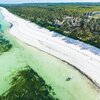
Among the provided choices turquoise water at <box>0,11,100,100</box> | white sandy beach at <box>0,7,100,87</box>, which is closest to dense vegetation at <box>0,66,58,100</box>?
turquoise water at <box>0,11,100,100</box>

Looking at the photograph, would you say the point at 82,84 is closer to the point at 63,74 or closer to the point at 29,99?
the point at 63,74

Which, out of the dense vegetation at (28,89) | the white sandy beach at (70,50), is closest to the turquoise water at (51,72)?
the dense vegetation at (28,89)

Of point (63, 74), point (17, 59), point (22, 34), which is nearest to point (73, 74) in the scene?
point (63, 74)

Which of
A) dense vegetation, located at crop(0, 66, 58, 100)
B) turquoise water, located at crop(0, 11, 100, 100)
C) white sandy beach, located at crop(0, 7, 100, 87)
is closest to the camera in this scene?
dense vegetation, located at crop(0, 66, 58, 100)

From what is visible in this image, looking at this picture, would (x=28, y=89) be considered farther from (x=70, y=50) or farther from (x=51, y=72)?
(x=70, y=50)

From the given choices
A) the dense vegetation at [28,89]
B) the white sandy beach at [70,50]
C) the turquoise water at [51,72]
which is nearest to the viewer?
the dense vegetation at [28,89]

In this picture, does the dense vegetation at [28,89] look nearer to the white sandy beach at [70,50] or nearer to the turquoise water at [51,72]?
the turquoise water at [51,72]

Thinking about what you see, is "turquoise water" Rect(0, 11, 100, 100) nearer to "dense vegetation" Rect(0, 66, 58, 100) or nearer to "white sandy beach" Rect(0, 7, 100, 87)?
"dense vegetation" Rect(0, 66, 58, 100)
